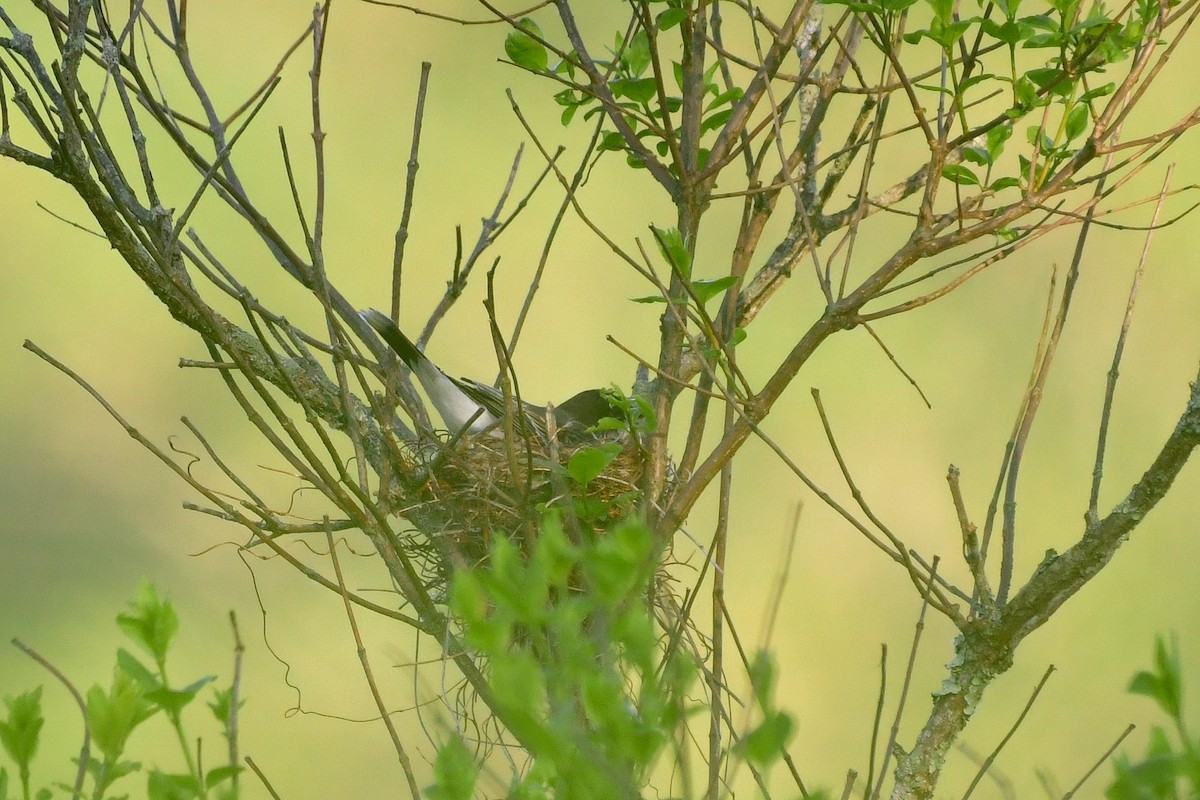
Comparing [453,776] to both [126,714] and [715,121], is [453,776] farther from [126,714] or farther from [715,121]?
[715,121]

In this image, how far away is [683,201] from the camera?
49.4 inches

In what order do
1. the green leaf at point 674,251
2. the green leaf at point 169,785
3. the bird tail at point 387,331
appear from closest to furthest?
the green leaf at point 169,785
the green leaf at point 674,251
the bird tail at point 387,331

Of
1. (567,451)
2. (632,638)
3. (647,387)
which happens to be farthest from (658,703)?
(567,451)

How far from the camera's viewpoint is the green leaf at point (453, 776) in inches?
20.4

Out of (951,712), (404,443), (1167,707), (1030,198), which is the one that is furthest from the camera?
(404,443)

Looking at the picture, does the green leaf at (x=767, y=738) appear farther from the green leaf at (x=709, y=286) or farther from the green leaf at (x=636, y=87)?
the green leaf at (x=636, y=87)

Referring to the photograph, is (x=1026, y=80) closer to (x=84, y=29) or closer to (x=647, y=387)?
(x=647, y=387)

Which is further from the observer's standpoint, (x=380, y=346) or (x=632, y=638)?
(x=380, y=346)

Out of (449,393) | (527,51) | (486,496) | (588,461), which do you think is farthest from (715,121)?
(449,393)

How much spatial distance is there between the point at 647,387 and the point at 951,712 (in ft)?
1.79

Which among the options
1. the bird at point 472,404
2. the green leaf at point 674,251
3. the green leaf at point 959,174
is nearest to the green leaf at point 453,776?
the green leaf at point 674,251

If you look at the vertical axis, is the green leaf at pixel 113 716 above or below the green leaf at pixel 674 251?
below

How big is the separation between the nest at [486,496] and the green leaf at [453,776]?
0.61 meters

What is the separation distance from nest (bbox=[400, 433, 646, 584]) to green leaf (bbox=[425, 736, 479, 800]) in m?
0.61
